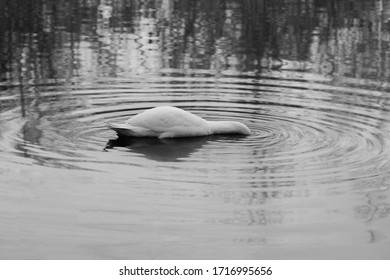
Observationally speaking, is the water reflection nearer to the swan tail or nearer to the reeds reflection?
the swan tail

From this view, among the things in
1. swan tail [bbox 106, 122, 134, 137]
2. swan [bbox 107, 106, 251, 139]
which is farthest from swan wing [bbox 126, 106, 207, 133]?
swan tail [bbox 106, 122, 134, 137]

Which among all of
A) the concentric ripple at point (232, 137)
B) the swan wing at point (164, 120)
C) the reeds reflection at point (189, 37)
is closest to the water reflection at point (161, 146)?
the concentric ripple at point (232, 137)

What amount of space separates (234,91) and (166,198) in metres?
5.65

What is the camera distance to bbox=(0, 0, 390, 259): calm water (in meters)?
7.66

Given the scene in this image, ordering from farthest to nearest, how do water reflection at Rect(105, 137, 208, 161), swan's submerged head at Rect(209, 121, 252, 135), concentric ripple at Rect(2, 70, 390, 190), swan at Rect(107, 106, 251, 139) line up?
swan's submerged head at Rect(209, 121, 252, 135), swan at Rect(107, 106, 251, 139), water reflection at Rect(105, 137, 208, 161), concentric ripple at Rect(2, 70, 390, 190)

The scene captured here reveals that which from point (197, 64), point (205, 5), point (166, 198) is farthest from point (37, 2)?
point (166, 198)

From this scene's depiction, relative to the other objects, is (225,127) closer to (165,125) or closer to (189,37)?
(165,125)

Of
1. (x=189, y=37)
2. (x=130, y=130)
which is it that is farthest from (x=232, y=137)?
(x=189, y=37)

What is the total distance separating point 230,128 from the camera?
11312 millimetres

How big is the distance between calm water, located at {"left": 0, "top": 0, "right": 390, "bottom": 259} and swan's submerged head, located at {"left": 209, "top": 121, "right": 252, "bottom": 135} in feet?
0.42

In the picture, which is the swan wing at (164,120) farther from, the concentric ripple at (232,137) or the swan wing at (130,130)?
the concentric ripple at (232,137)

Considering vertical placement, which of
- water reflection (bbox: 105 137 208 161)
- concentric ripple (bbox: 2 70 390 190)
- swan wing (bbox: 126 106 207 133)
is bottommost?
water reflection (bbox: 105 137 208 161)

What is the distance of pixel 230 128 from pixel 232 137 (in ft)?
0.39

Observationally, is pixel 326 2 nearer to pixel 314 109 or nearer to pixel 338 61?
pixel 338 61
